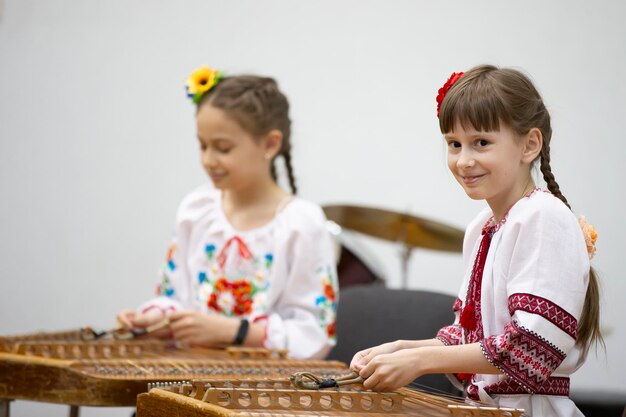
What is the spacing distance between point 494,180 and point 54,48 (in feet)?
11.3

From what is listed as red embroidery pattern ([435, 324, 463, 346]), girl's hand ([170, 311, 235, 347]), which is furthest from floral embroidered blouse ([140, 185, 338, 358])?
red embroidery pattern ([435, 324, 463, 346])

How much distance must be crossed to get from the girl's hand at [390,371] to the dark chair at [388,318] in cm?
71

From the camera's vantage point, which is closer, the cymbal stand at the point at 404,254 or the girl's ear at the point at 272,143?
the girl's ear at the point at 272,143

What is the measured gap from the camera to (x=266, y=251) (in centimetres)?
249

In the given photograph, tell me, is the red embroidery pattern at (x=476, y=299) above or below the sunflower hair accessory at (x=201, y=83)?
below

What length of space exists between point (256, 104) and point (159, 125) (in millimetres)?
1836

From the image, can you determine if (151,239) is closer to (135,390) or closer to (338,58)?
(338,58)

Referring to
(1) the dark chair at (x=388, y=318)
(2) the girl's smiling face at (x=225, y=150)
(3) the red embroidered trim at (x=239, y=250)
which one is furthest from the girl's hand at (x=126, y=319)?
(1) the dark chair at (x=388, y=318)

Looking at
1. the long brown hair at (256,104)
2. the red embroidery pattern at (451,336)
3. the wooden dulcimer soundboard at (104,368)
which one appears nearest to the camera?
the red embroidery pattern at (451,336)

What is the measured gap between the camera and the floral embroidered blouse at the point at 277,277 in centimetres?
241

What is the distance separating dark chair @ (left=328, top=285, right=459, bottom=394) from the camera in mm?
2141

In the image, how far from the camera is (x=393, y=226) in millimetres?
3439

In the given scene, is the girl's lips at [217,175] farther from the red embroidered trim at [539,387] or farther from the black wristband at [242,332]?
the red embroidered trim at [539,387]

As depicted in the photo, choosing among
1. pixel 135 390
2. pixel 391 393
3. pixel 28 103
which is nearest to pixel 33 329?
pixel 28 103
